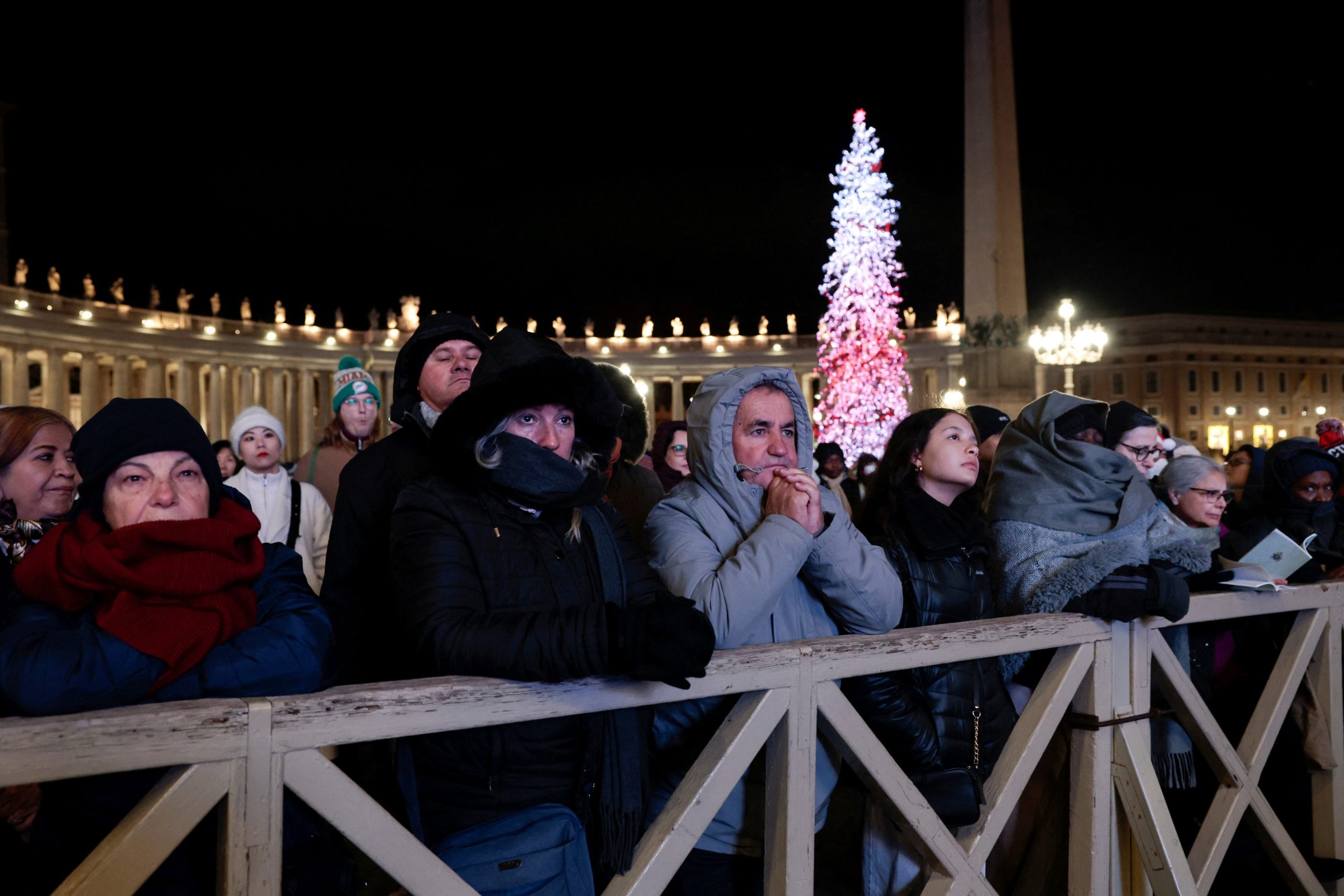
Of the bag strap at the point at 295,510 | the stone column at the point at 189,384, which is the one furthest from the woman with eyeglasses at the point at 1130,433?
the stone column at the point at 189,384

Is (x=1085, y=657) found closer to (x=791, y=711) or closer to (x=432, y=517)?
(x=791, y=711)

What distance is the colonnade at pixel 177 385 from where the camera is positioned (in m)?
40.8

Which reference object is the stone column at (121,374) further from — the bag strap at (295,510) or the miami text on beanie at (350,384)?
the miami text on beanie at (350,384)

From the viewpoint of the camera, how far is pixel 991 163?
18438 millimetres

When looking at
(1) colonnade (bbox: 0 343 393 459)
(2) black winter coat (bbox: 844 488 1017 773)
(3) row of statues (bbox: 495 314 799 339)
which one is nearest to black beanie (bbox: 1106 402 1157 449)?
(2) black winter coat (bbox: 844 488 1017 773)

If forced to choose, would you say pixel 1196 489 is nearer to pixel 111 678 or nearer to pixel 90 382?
pixel 111 678

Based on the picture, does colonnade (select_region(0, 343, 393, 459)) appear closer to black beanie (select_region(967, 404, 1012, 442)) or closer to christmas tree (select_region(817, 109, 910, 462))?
christmas tree (select_region(817, 109, 910, 462))

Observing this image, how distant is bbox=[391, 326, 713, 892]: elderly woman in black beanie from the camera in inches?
82.7

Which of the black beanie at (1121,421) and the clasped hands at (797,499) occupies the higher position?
the black beanie at (1121,421)

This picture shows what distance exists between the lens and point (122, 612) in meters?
1.99

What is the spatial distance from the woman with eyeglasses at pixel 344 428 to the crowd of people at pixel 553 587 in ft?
4.78

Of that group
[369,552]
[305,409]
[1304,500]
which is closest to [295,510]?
[369,552]

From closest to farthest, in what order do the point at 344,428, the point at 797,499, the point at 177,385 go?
the point at 797,499
the point at 344,428
the point at 177,385

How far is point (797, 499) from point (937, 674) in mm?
830
